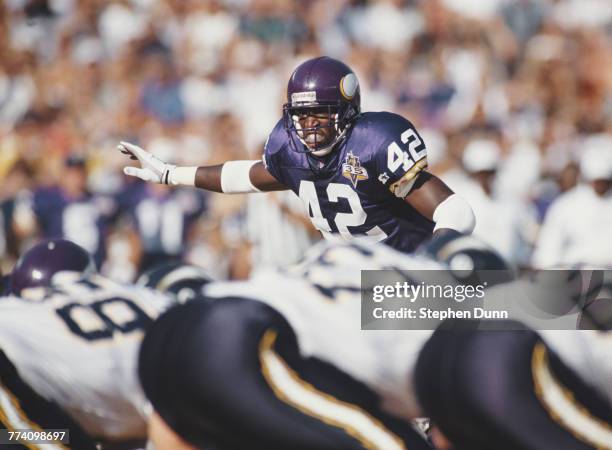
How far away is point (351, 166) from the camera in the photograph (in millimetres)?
4391

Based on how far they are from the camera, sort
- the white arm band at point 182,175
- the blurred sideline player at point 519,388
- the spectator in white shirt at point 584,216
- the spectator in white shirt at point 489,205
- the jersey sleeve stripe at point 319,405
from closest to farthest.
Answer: the blurred sideline player at point 519,388, the jersey sleeve stripe at point 319,405, the white arm band at point 182,175, the spectator in white shirt at point 584,216, the spectator in white shirt at point 489,205

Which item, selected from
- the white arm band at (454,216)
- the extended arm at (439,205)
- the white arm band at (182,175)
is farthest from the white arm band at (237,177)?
the white arm band at (454,216)

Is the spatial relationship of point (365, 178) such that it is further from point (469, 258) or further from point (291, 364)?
point (291, 364)

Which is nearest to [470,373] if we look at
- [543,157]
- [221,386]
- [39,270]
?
[221,386]

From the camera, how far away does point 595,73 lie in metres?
9.98

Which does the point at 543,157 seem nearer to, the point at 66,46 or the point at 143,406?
the point at 66,46

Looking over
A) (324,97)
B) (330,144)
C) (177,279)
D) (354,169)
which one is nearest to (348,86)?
(324,97)

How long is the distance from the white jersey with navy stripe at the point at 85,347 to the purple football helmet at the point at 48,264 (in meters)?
0.79

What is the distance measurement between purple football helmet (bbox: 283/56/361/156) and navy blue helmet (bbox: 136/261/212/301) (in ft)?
2.46

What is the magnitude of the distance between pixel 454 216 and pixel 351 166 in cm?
53

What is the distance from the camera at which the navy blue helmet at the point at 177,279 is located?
4082 mm

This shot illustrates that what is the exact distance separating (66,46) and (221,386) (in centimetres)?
981

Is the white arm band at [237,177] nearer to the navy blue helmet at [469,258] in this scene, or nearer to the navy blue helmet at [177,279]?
the navy blue helmet at [177,279]

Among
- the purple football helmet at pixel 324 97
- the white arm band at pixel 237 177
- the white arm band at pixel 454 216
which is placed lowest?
the white arm band at pixel 454 216
